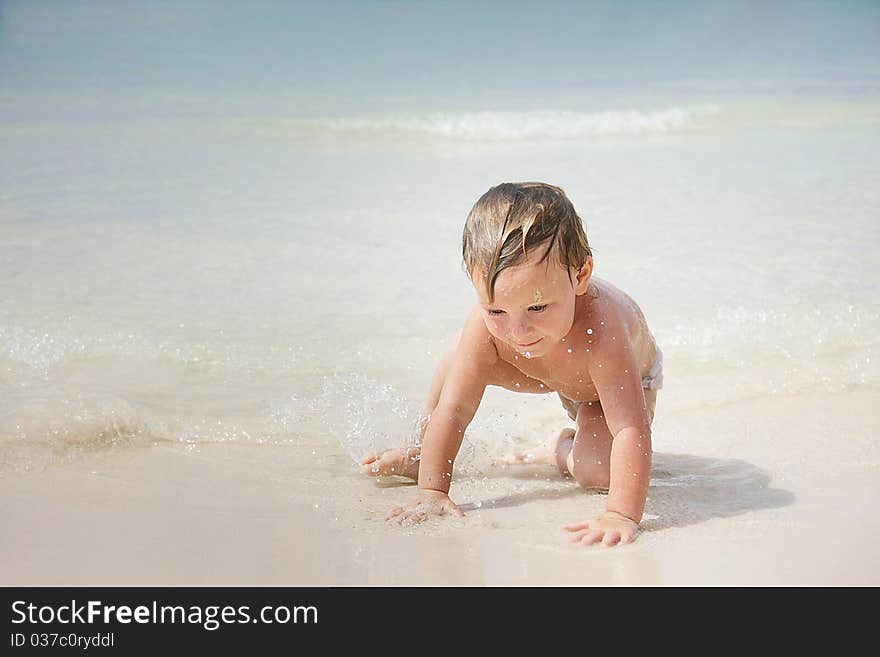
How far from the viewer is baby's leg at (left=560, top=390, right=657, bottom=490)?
7.77ft

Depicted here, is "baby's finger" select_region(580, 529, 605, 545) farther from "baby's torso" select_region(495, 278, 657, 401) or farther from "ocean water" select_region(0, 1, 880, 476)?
"ocean water" select_region(0, 1, 880, 476)

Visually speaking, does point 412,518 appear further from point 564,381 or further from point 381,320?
point 381,320

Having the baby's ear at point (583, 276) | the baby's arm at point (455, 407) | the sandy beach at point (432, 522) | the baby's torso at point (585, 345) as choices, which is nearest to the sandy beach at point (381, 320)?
the sandy beach at point (432, 522)

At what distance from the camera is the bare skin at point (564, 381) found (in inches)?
80.5

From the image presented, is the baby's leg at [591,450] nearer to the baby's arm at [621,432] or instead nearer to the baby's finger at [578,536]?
the baby's arm at [621,432]

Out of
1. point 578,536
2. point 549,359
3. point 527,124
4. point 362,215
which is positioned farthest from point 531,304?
point 527,124

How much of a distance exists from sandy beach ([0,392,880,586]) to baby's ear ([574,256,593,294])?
492 mm

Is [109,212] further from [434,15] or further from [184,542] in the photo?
[434,15]

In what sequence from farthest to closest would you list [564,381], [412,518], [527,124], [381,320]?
[527,124] → [381,320] → [564,381] → [412,518]

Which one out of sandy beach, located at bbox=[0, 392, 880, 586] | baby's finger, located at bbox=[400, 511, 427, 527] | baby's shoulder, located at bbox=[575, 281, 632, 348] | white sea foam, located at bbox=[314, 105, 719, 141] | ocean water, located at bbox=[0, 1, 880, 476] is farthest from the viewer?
white sea foam, located at bbox=[314, 105, 719, 141]

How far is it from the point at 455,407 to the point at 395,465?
24 cm

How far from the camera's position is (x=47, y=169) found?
5.84 meters

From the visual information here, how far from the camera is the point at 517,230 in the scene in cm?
199

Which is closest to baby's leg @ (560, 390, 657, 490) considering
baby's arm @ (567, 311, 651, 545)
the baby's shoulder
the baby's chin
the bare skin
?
the bare skin
